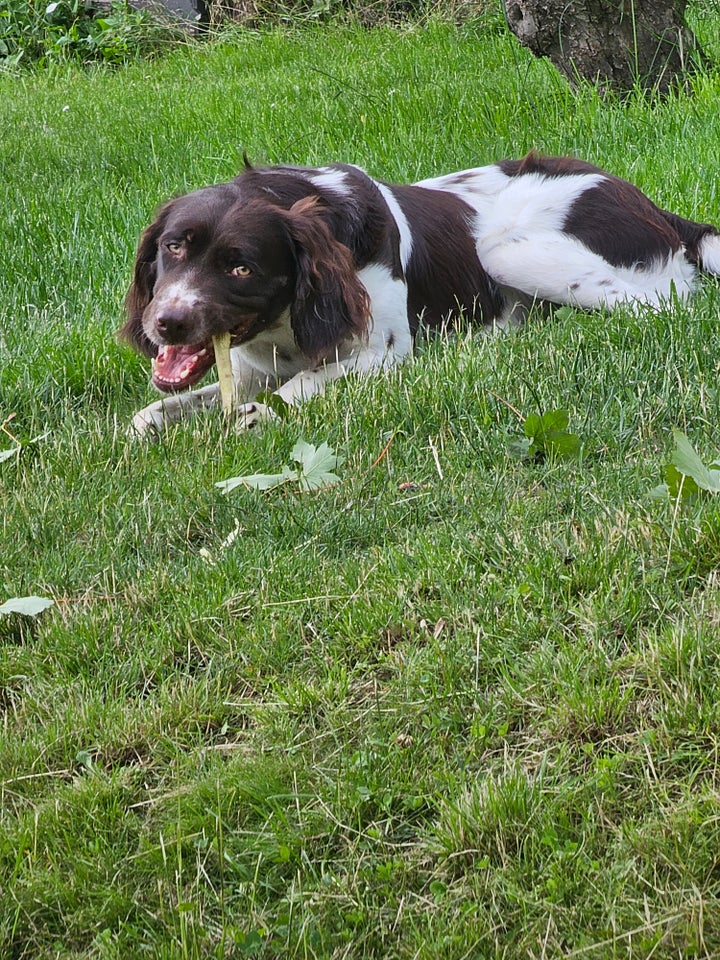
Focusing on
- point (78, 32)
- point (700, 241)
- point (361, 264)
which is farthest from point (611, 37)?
point (78, 32)

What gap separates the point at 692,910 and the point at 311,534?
5.26ft

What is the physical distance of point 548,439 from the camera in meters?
3.54

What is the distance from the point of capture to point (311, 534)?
3.32 m

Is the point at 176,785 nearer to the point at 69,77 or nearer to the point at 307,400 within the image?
the point at 307,400

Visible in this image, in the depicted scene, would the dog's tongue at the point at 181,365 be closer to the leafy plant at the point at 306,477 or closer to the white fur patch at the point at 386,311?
the white fur patch at the point at 386,311

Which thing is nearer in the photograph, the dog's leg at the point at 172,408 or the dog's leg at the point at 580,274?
the dog's leg at the point at 172,408

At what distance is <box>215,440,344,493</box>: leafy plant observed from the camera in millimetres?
3551

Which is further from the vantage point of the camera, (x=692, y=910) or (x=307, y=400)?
(x=307, y=400)

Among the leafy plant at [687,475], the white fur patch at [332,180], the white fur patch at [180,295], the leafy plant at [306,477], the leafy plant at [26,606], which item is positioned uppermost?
the white fur patch at [332,180]

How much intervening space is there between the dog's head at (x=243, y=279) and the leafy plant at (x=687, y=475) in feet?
5.91

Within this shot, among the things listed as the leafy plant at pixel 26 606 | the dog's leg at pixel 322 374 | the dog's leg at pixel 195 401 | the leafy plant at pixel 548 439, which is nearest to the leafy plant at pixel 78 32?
the dog's leg at pixel 195 401

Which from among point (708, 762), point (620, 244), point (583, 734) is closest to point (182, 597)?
point (583, 734)

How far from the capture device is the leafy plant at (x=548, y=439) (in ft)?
11.5

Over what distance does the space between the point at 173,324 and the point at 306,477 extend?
0.95 meters
